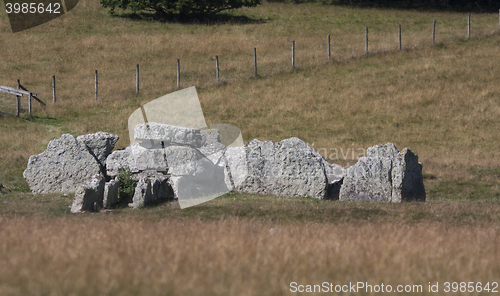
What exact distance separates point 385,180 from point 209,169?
5.45 metres

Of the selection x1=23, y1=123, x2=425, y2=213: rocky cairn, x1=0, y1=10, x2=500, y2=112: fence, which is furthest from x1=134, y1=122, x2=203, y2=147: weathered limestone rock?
x1=0, y1=10, x2=500, y2=112: fence

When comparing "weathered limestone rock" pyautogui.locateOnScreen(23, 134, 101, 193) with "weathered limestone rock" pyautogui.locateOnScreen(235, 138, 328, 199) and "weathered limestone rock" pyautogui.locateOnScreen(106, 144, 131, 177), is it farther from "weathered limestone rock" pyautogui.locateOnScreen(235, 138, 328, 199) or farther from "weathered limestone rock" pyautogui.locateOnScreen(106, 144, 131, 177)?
"weathered limestone rock" pyautogui.locateOnScreen(235, 138, 328, 199)

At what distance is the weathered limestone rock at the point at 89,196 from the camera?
12922 mm

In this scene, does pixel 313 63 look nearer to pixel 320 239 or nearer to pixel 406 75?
pixel 406 75

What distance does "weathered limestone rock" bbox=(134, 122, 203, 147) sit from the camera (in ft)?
51.7

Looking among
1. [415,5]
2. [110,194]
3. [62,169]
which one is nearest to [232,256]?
[110,194]

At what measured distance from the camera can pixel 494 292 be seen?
5.47 metres

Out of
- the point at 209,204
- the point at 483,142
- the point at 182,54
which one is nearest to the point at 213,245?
the point at 209,204

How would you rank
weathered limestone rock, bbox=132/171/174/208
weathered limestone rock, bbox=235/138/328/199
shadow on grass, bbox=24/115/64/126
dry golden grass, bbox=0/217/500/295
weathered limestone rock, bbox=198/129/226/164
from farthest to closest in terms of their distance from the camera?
shadow on grass, bbox=24/115/64/126
weathered limestone rock, bbox=198/129/226/164
weathered limestone rock, bbox=235/138/328/199
weathered limestone rock, bbox=132/171/174/208
dry golden grass, bbox=0/217/500/295

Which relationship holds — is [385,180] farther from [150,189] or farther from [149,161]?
[149,161]

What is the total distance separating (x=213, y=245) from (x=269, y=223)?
3553 mm

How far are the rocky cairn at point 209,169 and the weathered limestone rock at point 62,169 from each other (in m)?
0.03

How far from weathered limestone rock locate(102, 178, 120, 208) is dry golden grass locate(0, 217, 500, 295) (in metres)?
5.08

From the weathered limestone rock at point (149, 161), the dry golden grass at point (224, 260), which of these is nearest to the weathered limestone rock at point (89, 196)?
the weathered limestone rock at point (149, 161)
